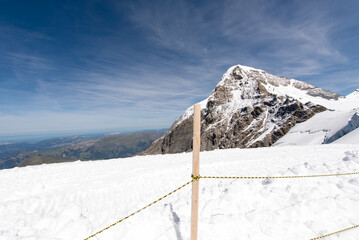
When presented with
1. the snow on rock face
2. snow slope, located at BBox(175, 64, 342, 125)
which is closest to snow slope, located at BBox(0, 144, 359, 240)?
the snow on rock face

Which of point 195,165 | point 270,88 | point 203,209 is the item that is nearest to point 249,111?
point 270,88

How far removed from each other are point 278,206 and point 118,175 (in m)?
9.07

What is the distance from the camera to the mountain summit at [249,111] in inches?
2141

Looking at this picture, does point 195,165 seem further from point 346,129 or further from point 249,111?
point 249,111

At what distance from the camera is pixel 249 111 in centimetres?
6869

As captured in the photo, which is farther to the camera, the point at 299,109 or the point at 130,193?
the point at 299,109

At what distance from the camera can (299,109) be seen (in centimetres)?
5412

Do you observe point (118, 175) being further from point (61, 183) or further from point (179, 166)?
point (179, 166)

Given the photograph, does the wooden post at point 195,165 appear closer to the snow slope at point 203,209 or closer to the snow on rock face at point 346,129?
the snow slope at point 203,209

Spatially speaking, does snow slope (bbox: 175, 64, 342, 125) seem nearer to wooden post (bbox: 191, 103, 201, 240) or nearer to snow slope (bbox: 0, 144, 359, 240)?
snow slope (bbox: 0, 144, 359, 240)

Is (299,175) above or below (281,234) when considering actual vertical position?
above

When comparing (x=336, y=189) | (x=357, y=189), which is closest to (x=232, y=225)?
(x=336, y=189)

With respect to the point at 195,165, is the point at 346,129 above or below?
above

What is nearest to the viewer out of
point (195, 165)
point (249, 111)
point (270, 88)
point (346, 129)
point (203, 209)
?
point (195, 165)
